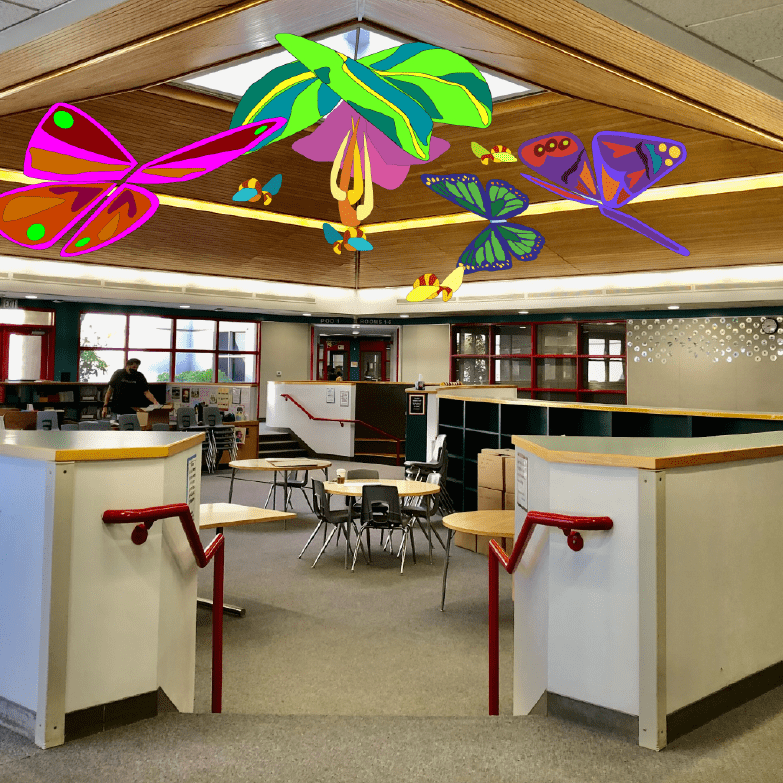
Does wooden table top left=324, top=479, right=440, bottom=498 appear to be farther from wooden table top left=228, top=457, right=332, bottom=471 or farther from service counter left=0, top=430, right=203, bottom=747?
service counter left=0, top=430, right=203, bottom=747

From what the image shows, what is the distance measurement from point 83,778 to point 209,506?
3635 millimetres

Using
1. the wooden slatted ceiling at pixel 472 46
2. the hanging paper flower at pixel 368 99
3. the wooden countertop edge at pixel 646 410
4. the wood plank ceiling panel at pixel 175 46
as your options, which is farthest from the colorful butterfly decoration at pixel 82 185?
the wooden countertop edge at pixel 646 410

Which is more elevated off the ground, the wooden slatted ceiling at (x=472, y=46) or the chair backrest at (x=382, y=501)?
the wooden slatted ceiling at (x=472, y=46)

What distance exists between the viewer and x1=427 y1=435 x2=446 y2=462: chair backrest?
9104mm

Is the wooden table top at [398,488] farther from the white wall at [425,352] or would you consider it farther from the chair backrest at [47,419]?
the white wall at [425,352]

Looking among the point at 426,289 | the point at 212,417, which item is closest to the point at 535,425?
the point at 426,289

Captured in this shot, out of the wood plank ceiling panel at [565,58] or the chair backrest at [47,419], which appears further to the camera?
the chair backrest at [47,419]

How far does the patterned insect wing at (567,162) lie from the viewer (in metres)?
7.50

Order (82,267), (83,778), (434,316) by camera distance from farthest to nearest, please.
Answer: (434,316), (82,267), (83,778)

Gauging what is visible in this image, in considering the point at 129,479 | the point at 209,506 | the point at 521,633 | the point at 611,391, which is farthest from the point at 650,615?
the point at 611,391

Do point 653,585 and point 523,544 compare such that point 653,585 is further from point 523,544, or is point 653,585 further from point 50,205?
point 50,205

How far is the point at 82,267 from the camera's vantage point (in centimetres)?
1327

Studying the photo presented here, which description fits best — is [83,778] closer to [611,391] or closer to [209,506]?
[209,506]

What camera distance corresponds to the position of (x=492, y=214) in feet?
33.9
